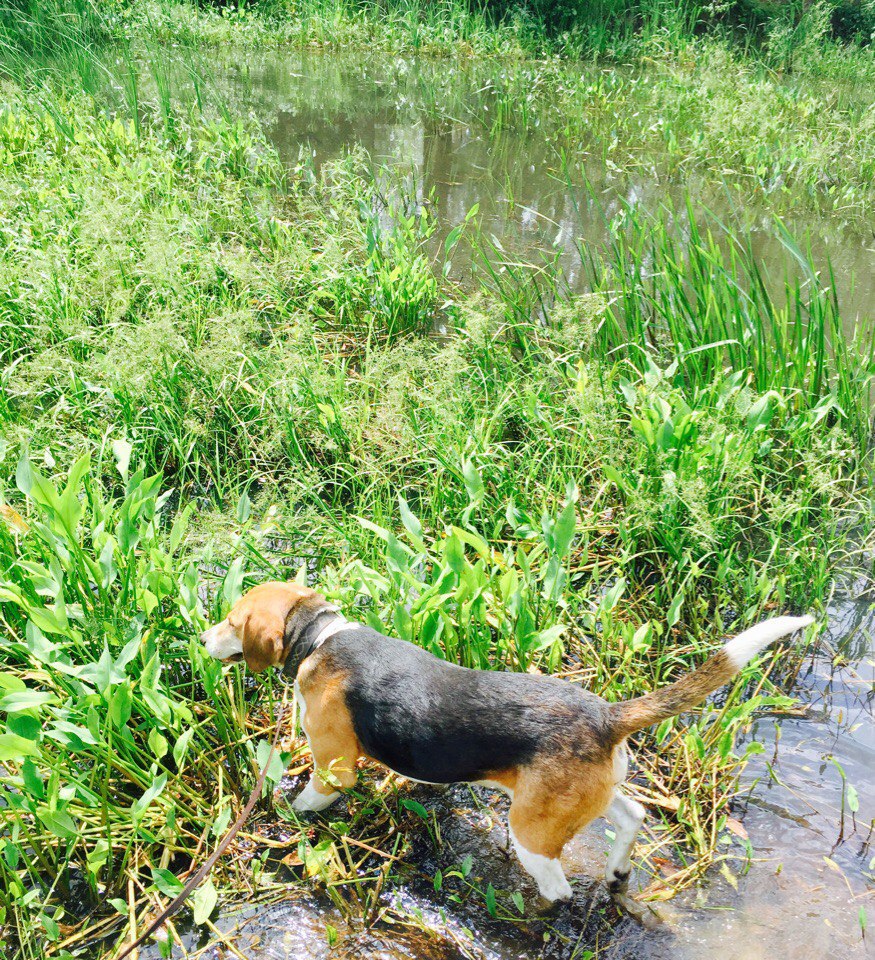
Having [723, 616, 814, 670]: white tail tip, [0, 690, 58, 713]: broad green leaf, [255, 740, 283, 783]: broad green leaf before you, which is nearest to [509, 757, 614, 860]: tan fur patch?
[723, 616, 814, 670]: white tail tip

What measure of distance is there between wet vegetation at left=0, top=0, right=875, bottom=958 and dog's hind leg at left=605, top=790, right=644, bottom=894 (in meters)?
0.14

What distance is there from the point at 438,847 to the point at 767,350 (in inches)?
110

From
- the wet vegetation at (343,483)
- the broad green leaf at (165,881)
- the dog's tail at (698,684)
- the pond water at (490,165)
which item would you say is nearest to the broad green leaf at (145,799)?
the wet vegetation at (343,483)

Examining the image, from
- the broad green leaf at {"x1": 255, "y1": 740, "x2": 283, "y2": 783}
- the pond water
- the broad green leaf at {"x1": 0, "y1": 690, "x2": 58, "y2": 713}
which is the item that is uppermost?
the pond water

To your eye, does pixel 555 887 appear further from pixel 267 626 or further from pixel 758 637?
pixel 267 626

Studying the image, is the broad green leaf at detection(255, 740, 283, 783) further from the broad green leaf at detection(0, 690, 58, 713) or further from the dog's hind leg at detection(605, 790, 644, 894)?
the dog's hind leg at detection(605, 790, 644, 894)

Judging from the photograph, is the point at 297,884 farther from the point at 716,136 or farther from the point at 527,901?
the point at 716,136

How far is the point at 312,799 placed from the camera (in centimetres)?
254

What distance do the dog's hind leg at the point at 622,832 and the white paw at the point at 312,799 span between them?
2.84 feet

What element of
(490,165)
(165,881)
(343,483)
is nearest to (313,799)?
(165,881)

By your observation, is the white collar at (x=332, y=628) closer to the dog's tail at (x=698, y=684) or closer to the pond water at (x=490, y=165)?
the dog's tail at (x=698, y=684)

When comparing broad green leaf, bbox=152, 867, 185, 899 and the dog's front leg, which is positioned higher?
broad green leaf, bbox=152, 867, 185, 899

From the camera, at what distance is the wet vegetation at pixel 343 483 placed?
2387mm

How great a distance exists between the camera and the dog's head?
253 centimetres
